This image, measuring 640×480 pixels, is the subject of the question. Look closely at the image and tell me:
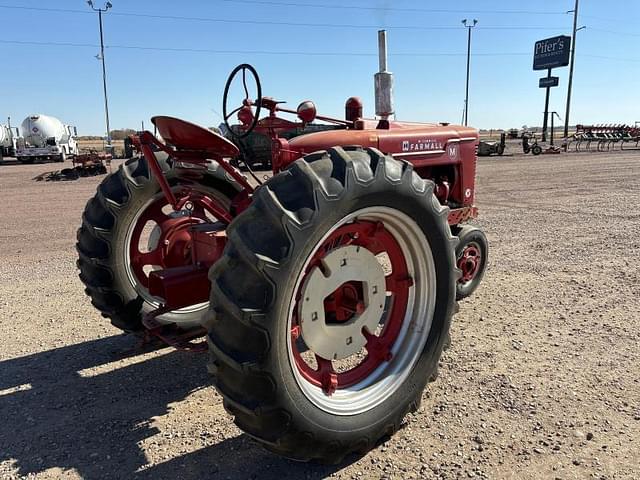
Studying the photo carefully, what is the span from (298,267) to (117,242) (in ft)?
6.29

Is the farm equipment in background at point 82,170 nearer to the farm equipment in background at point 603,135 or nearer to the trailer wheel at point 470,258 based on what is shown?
the trailer wheel at point 470,258

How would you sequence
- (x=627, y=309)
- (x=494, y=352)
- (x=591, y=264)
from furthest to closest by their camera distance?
(x=591, y=264), (x=627, y=309), (x=494, y=352)

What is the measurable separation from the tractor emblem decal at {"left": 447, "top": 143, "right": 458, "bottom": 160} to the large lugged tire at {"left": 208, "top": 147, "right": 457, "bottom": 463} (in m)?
1.99

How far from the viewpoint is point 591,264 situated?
6.03 m

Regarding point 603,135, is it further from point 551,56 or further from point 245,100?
point 245,100

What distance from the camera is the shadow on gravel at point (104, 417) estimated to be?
267cm

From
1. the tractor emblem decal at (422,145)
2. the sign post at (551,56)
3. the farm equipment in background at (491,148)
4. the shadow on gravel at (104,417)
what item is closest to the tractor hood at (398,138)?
the tractor emblem decal at (422,145)

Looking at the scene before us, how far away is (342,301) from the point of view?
293 centimetres

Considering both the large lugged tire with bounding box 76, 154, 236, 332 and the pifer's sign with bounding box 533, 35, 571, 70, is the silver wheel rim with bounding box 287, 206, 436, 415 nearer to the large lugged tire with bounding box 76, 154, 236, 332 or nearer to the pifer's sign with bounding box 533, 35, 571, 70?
the large lugged tire with bounding box 76, 154, 236, 332

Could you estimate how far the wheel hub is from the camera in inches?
106

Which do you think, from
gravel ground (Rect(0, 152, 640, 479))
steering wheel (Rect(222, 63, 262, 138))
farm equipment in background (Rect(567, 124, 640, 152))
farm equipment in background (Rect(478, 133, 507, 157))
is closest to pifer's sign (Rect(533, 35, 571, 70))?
farm equipment in background (Rect(567, 124, 640, 152))

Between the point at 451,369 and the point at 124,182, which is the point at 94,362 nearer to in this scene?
the point at 124,182

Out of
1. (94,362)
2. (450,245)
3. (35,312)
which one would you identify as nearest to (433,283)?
(450,245)

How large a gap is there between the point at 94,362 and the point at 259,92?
2292 millimetres
